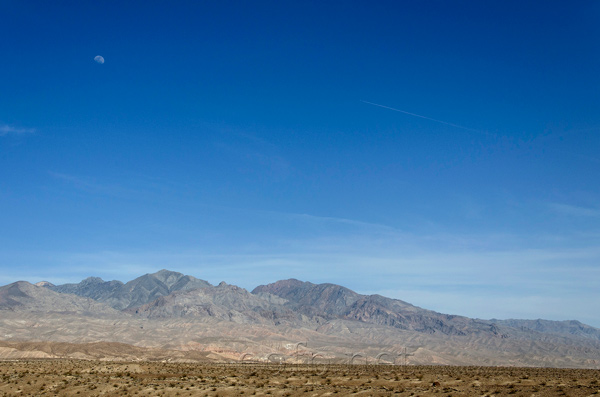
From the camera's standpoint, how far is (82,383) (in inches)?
2249

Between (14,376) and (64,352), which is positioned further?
(64,352)

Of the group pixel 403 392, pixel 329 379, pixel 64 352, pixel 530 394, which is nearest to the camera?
pixel 530 394

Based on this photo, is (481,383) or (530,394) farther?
(481,383)

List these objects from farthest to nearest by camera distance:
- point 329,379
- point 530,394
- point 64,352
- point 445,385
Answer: point 64,352
point 329,379
point 445,385
point 530,394

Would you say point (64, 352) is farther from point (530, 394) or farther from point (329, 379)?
point (530, 394)

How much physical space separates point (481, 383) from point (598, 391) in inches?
537

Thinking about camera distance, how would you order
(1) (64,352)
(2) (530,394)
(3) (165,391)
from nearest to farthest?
(2) (530,394) → (3) (165,391) → (1) (64,352)

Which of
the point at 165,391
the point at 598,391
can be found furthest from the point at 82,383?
the point at 598,391

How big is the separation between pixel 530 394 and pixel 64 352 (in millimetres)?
143371

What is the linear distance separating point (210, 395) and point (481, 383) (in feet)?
97.8

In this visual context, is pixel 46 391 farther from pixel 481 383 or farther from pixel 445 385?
pixel 481 383

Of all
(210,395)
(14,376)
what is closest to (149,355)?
(14,376)

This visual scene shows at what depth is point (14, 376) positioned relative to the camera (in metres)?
63.8

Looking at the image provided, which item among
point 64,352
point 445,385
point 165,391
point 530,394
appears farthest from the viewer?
point 64,352
